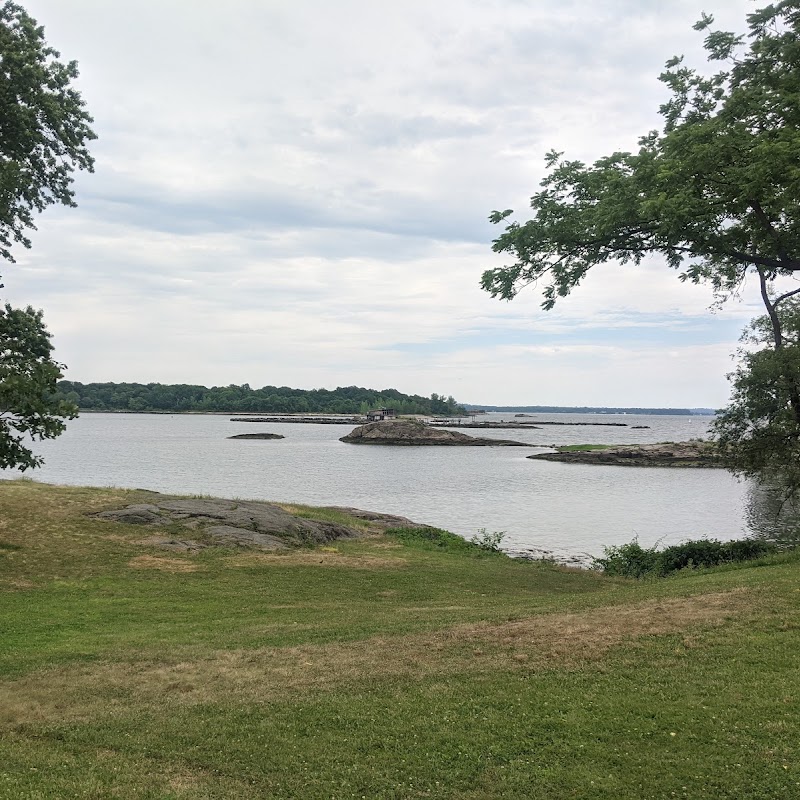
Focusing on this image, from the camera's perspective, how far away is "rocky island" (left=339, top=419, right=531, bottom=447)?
15362 cm

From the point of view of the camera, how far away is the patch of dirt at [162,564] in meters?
21.1

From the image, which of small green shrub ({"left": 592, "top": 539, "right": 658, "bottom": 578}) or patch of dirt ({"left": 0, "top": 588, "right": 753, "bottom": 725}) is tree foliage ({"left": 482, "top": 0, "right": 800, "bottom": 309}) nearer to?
patch of dirt ({"left": 0, "top": 588, "right": 753, "bottom": 725})

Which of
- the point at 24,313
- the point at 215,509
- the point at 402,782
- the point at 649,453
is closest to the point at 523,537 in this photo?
the point at 215,509

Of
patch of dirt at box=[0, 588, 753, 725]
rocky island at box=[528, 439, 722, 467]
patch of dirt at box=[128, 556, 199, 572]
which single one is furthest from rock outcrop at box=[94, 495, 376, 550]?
rocky island at box=[528, 439, 722, 467]

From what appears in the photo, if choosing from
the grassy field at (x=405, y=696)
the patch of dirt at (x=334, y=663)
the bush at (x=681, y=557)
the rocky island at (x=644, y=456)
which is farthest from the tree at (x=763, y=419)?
the rocky island at (x=644, y=456)

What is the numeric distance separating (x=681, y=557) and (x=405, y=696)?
21.9m

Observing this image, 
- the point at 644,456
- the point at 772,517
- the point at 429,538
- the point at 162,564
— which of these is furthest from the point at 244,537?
the point at 644,456

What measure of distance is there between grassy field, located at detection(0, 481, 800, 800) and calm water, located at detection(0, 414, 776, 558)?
22243mm

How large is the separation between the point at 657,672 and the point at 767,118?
381 inches

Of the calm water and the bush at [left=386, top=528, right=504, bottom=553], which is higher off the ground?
the bush at [left=386, top=528, right=504, bottom=553]

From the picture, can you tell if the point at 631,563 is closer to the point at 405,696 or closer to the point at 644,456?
the point at 405,696

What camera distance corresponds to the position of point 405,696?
890 cm

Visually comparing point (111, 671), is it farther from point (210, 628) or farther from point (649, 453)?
point (649, 453)

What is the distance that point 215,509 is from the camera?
28906 mm
